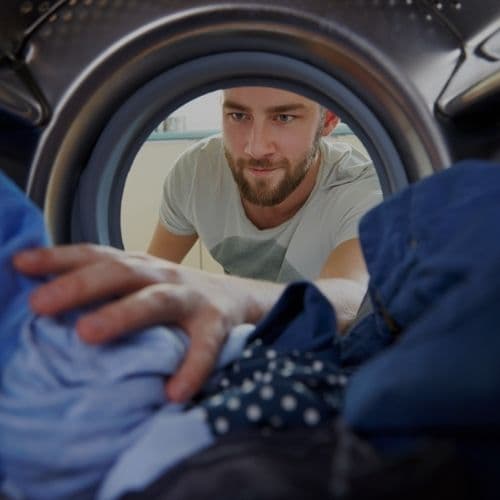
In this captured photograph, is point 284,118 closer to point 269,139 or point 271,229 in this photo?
point 269,139

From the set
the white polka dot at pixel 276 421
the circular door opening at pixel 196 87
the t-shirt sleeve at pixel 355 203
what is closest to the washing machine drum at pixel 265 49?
the circular door opening at pixel 196 87

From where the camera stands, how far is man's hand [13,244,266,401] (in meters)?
0.39

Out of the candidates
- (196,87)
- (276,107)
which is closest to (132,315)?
(196,87)

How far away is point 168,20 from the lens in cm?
68

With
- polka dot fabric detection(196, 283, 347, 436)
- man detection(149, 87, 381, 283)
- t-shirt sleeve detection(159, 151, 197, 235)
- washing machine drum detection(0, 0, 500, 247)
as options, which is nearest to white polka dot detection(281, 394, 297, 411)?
polka dot fabric detection(196, 283, 347, 436)

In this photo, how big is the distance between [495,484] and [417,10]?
54cm

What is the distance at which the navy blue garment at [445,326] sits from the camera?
29 cm

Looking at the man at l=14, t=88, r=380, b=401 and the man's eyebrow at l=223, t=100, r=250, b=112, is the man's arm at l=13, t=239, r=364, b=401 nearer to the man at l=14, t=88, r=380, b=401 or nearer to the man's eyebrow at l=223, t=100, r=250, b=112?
the man at l=14, t=88, r=380, b=401

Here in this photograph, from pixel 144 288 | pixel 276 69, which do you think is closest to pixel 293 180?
pixel 276 69

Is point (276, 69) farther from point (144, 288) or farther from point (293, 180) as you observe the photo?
point (293, 180)

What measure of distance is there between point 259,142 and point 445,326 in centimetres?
104

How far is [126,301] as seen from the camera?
40 cm

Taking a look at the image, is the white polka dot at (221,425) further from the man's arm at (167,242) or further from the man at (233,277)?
the man's arm at (167,242)

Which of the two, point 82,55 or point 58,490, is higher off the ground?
point 82,55
